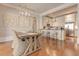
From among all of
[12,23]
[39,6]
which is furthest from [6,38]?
[39,6]

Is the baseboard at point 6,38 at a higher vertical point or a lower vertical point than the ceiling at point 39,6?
lower

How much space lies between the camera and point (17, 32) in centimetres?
254

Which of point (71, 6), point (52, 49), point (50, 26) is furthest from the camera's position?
point (52, 49)

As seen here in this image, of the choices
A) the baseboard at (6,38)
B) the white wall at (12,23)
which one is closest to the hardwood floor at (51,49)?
the baseboard at (6,38)

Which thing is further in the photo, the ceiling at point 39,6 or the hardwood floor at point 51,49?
the hardwood floor at point 51,49

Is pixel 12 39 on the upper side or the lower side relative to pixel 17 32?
lower

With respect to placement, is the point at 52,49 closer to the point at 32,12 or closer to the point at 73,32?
the point at 73,32

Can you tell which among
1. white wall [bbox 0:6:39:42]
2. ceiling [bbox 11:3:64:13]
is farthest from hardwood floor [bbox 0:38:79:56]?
ceiling [bbox 11:3:64:13]

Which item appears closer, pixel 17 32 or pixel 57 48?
pixel 17 32

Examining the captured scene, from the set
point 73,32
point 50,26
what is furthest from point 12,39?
point 73,32

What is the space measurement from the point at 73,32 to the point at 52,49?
751mm

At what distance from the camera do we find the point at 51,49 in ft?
9.49

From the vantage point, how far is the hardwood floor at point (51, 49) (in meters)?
2.57

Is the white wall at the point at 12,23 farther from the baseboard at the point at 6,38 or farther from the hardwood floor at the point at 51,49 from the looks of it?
the hardwood floor at the point at 51,49
